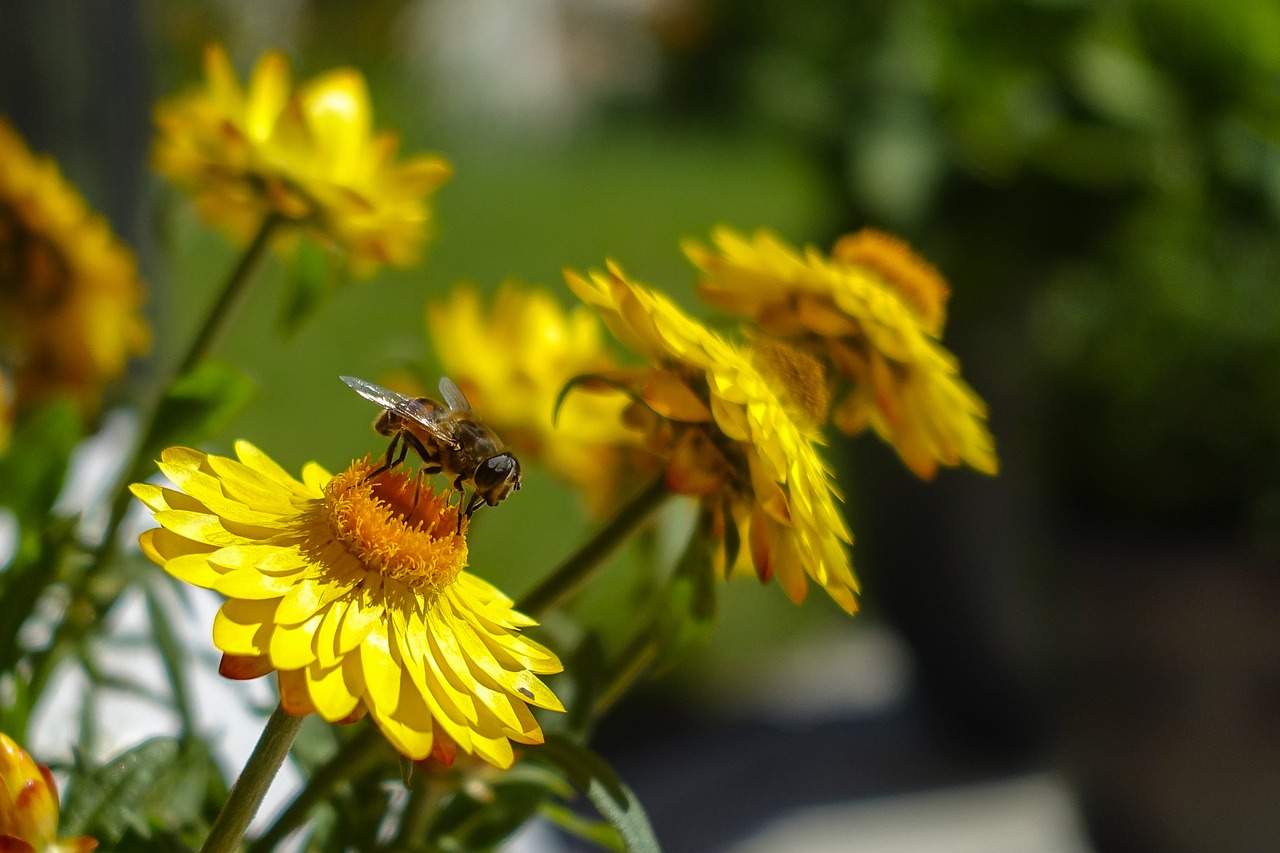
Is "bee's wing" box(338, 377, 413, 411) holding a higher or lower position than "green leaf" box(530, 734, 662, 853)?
higher

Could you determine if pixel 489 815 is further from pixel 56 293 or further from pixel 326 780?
pixel 56 293

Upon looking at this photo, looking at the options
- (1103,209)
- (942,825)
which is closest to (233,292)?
(1103,209)

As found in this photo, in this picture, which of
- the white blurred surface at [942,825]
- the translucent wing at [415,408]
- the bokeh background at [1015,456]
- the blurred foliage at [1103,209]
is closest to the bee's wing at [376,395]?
the translucent wing at [415,408]

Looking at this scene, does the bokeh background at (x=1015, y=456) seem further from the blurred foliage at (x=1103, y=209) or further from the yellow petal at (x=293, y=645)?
the yellow petal at (x=293, y=645)

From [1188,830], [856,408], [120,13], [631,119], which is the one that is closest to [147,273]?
[120,13]

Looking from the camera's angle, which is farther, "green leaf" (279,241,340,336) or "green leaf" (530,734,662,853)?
"green leaf" (279,241,340,336)

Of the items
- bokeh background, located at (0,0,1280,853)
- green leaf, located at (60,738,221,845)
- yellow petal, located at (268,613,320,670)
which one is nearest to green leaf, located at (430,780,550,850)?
green leaf, located at (60,738,221,845)

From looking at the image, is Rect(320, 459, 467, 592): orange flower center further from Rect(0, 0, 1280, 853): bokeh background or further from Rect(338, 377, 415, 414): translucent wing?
Rect(0, 0, 1280, 853): bokeh background
